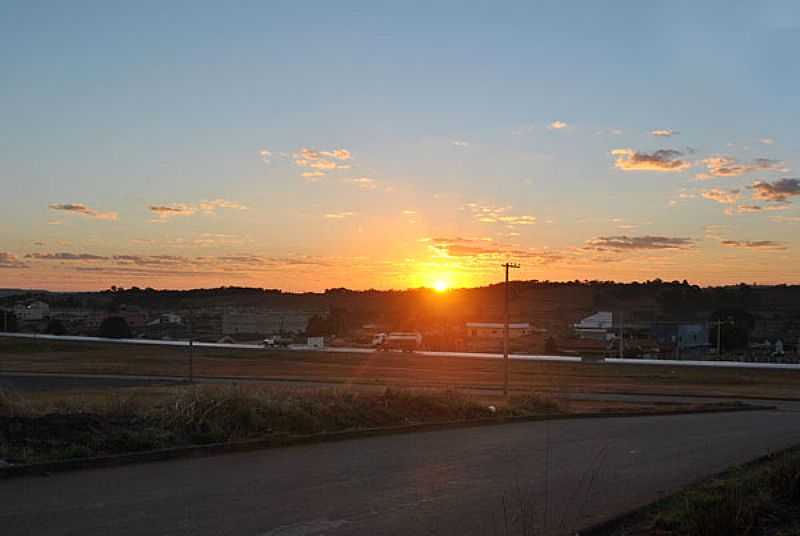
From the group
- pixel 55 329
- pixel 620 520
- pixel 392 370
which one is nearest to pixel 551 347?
pixel 392 370

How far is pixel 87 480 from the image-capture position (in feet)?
35.4

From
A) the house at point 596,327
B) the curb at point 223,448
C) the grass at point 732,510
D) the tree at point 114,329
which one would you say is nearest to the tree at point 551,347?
the house at point 596,327

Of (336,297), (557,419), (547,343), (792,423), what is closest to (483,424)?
(557,419)

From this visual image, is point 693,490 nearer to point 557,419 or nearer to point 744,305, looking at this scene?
point 557,419

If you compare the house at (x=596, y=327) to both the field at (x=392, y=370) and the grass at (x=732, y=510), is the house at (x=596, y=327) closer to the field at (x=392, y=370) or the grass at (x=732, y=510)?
the field at (x=392, y=370)

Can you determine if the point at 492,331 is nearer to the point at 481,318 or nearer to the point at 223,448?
the point at 481,318

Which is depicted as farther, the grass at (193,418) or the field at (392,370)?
the field at (392,370)

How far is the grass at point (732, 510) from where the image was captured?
793cm

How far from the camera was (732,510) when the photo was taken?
8133 mm

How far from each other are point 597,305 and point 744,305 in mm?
23334

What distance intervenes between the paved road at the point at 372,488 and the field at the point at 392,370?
28.7m

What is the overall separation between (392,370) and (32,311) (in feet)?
361

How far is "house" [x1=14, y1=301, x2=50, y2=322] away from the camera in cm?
14675

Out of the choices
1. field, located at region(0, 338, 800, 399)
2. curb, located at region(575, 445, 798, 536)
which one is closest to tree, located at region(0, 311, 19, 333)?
field, located at region(0, 338, 800, 399)
